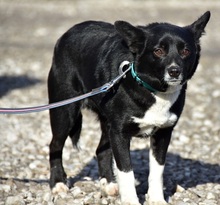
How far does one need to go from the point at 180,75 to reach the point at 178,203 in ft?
5.13

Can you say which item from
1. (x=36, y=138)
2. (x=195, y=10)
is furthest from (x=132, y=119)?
(x=195, y=10)

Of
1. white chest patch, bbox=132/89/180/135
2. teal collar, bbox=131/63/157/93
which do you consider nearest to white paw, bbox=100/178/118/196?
white chest patch, bbox=132/89/180/135

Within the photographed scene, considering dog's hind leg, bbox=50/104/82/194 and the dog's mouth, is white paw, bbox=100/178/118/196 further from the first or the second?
the dog's mouth

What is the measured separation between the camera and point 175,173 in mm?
7523

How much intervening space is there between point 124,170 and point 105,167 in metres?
1.13

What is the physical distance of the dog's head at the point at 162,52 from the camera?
539 cm

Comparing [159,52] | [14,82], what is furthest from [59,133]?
[14,82]

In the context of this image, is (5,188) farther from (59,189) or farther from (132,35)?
(132,35)

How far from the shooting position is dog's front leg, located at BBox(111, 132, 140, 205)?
582cm

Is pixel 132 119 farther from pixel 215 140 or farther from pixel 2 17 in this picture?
pixel 2 17

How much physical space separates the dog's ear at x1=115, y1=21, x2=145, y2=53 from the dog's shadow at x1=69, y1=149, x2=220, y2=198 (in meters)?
1.79

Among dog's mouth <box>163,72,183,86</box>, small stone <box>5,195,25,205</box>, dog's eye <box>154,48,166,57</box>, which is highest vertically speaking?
dog's eye <box>154,48,166,57</box>

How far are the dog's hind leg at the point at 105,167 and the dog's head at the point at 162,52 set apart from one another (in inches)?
48.7

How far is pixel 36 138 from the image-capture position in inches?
360
